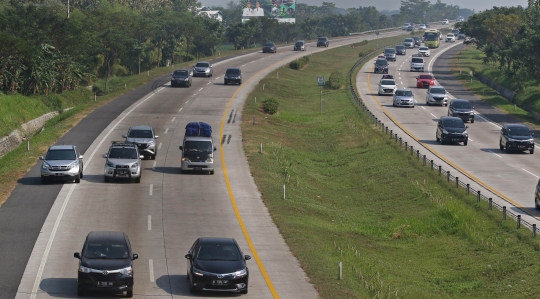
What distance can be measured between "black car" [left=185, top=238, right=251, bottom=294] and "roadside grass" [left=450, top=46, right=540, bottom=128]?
1896 inches

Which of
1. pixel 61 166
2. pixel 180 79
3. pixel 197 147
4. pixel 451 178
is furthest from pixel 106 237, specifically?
pixel 180 79

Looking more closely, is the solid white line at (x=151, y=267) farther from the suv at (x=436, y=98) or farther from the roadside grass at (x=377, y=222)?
the suv at (x=436, y=98)

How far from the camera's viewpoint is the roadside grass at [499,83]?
246ft

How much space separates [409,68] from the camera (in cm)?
11500

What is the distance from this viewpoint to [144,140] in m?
46.0

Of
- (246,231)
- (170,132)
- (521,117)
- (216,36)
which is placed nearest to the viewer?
(246,231)

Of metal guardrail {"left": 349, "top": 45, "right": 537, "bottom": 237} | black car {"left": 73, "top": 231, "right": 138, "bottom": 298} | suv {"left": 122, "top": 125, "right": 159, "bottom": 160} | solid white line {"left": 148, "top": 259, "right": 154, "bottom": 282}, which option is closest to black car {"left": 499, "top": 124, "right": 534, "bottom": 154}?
metal guardrail {"left": 349, "top": 45, "right": 537, "bottom": 237}

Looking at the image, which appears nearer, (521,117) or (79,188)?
(79,188)

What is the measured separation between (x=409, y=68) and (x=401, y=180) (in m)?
71.6

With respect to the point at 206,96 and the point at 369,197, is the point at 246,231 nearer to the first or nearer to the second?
the point at 369,197

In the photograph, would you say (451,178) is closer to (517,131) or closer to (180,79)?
(517,131)

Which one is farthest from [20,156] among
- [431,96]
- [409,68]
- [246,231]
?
[409,68]

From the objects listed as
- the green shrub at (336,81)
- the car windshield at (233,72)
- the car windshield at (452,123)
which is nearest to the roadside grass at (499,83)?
the car windshield at (452,123)

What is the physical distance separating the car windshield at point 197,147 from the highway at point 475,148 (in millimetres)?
13084
